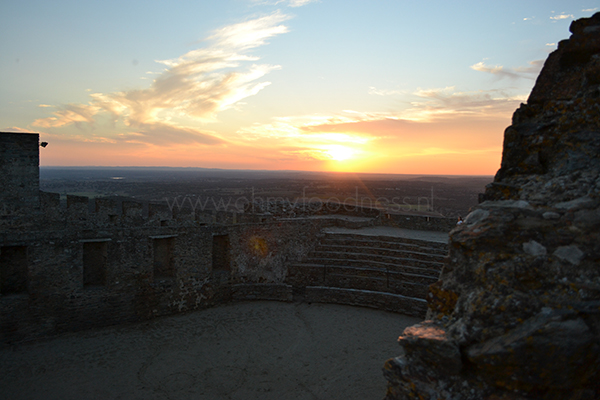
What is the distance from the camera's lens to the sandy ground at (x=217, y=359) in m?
7.20

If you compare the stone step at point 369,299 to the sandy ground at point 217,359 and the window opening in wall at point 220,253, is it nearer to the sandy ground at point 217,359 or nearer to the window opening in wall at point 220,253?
the sandy ground at point 217,359

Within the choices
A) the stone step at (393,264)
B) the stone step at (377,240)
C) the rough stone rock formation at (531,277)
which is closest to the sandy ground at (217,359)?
the stone step at (393,264)

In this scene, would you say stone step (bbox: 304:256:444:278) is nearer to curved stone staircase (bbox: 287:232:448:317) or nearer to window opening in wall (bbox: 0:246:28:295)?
curved stone staircase (bbox: 287:232:448:317)

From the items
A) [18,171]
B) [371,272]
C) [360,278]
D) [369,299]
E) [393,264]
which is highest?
[18,171]

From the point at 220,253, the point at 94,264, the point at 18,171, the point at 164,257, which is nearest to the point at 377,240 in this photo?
the point at 220,253

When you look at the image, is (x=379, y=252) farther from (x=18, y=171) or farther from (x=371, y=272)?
(x=18, y=171)

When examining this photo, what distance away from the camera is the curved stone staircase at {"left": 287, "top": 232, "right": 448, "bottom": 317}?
440 inches

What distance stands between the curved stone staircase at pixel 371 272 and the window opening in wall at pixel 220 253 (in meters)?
2.28

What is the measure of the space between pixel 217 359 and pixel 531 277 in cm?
726

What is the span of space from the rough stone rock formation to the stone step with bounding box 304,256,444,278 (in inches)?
336

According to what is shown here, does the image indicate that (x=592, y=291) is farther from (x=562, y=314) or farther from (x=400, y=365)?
(x=400, y=365)

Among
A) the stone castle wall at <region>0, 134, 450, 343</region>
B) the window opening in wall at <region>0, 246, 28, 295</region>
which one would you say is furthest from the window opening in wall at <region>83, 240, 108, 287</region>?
the window opening in wall at <region>0, 246, 28, 295</region>

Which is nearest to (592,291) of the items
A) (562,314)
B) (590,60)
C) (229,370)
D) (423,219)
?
(562,314)

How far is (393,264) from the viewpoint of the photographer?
12.4 m
